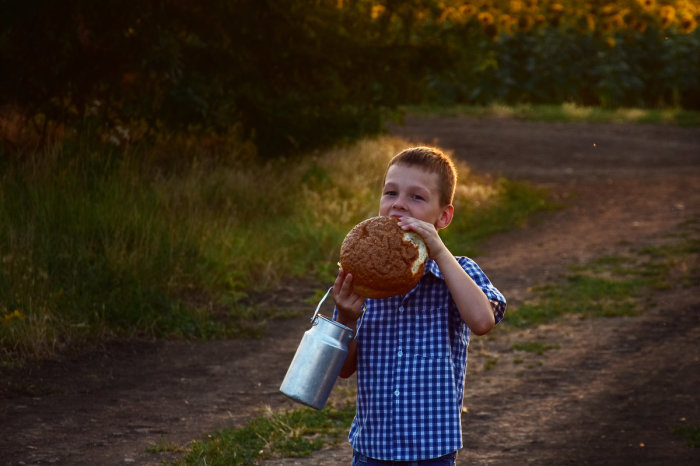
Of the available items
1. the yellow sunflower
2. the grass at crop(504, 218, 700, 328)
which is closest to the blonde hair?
the grass at crop(504, 218, 700, 328)

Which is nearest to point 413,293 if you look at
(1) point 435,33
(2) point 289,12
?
(2) point 289,12

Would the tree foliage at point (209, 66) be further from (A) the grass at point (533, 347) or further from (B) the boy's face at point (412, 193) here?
(B) the boy's face at point (412, 193)

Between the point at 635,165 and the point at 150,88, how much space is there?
1016cm

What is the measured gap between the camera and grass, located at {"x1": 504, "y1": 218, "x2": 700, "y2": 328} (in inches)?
298

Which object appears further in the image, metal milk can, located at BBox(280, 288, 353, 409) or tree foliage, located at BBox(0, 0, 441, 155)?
tree foliage, located at BBox(0, 0, 441, 155)

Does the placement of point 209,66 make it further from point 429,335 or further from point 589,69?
point 589,69

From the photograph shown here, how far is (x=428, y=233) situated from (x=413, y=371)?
0.39m

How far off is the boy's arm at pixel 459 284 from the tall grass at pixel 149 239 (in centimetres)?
417

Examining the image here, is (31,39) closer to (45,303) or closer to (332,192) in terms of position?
(45,303)

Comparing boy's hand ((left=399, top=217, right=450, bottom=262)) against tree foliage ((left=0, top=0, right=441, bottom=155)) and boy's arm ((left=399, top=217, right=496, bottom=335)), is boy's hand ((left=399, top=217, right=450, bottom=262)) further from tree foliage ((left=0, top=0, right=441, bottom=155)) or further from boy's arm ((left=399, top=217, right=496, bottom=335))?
tree foliage ((left=0, top=0, right=441, bottom=155))

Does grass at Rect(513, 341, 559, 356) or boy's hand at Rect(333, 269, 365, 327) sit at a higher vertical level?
boy's hand at Rect(333, 269, 365, 327)

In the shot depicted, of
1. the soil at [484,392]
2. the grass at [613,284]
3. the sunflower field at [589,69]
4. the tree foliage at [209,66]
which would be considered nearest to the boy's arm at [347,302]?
the soil at [484,392]

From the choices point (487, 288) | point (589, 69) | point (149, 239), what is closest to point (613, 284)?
point (149, 239)

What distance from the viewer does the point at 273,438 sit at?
4.80m
